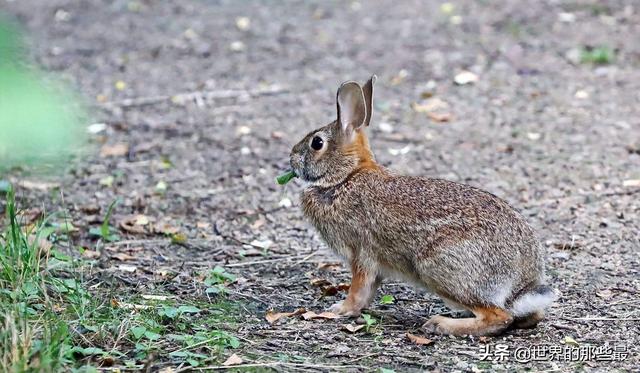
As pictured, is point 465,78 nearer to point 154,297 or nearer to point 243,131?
point 243,131

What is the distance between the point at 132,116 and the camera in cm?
898

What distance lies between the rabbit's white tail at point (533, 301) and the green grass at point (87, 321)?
4.27 feet

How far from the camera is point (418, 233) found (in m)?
4.68

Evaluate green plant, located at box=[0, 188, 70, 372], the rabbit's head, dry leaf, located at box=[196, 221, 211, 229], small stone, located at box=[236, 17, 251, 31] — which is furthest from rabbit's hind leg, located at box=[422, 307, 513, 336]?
small stone, located at box=[236, 17, 251, 31]

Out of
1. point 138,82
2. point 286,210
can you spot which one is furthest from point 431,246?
point 138,82

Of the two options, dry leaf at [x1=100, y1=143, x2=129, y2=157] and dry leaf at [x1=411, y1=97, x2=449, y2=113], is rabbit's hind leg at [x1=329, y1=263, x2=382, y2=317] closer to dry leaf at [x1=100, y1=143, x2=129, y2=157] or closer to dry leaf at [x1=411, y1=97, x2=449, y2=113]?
dry leaf at [x1=100, y1=143, x2=129, y2=157]

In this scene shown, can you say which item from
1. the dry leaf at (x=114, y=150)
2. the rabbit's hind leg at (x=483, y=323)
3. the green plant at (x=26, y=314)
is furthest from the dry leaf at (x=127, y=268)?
the dry leaf at (x=114, y=150)

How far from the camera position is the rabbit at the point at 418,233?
4.59m

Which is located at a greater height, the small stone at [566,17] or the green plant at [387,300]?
the small stone at [566,17]

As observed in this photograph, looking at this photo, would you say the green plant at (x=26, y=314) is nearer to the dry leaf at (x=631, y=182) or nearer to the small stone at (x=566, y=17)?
the dry leaf at (x=631, y=182)

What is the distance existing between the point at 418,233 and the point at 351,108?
2.76 feet

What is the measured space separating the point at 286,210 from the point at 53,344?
123 inches

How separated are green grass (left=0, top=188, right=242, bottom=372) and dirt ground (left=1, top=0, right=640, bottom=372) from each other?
130 mm

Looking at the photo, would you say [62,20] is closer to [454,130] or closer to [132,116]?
[132,116]
